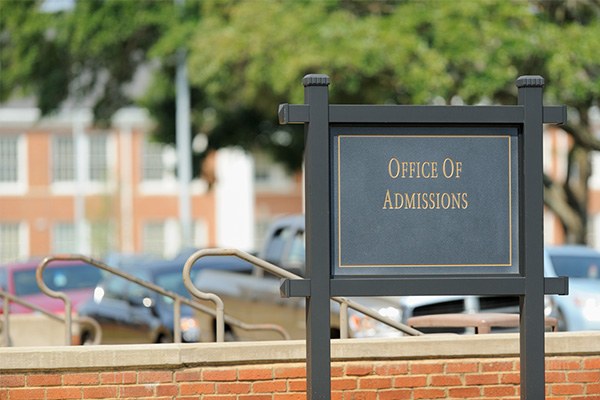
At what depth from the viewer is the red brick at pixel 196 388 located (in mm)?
9328

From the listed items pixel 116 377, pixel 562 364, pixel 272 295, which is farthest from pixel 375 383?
pixel 272 295

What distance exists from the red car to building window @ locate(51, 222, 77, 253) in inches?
1752

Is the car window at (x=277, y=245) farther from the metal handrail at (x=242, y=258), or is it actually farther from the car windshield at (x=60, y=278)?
the metal handrail at (x=242, y=258)

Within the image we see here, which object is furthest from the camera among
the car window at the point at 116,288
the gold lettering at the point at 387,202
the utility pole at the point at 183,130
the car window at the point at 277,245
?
the utility pole at the point at 183,130

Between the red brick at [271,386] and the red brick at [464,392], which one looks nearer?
the red brick at [271,386]

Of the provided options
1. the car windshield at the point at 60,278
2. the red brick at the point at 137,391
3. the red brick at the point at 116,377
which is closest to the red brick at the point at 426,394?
the red brick at the point at 137,391

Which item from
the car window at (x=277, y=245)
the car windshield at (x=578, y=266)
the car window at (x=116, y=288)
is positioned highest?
the car window at (x=277, y=245)

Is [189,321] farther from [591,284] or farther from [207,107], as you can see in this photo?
[207,107]

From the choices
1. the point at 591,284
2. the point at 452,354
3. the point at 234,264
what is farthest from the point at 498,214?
the point at 234,264

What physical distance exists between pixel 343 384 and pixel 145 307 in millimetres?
8469

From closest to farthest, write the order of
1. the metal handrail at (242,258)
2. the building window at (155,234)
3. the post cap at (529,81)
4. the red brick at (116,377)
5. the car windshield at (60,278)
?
the post cap at (529,81)
the red brick at (116,377)
the metal handrail at (242,258)
the car windshield at (60,278)
the building window at (155,234)

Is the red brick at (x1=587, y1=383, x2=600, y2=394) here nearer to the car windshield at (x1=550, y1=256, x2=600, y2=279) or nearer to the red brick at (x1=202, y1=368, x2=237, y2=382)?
the red brick at (x1=202, y1=368, x2=237, y2=382)

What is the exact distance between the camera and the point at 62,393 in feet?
30.2

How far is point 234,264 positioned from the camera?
18453 millimetres
